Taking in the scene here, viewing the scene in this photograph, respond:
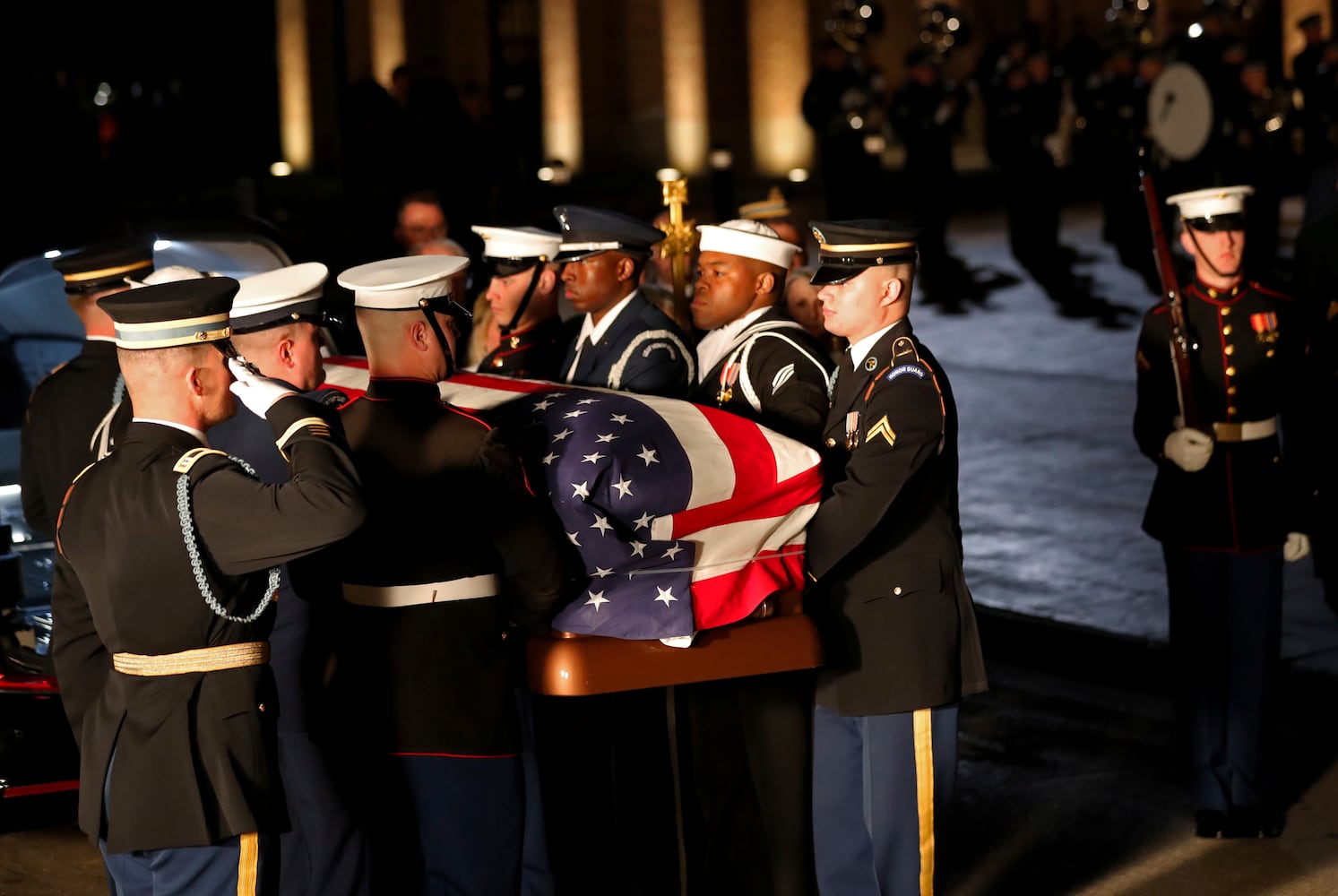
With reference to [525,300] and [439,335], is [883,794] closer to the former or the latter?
[439,335]

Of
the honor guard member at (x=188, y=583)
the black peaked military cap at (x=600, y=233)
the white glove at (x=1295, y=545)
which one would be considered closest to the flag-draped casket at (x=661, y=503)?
the honor guard member at (x=188, y=583)

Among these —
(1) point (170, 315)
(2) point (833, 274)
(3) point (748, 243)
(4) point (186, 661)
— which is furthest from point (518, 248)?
(4) point (186, 661)

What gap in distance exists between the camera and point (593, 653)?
147 inches

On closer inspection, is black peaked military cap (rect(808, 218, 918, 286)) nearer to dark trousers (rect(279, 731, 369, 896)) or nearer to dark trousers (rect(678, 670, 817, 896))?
dark trousers (rect(678, 670, 817, 896))

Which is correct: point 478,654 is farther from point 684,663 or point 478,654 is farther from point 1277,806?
point 1277,806

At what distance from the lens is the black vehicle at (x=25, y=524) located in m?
4.75

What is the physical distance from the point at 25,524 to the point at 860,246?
9.25 feet

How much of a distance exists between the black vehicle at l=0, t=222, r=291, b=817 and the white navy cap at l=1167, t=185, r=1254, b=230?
3.22 metres

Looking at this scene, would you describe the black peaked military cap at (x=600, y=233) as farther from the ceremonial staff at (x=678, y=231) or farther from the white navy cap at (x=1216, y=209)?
the white navy cap at (x=1216, y=209)

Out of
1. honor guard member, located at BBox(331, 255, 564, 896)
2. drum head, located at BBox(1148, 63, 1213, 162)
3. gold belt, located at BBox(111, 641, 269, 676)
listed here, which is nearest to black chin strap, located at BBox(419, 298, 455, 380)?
honor guard member, located at BBox(331, 255, 564, 896)

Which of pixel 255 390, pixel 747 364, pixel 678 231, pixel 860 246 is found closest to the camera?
pixel 255 390

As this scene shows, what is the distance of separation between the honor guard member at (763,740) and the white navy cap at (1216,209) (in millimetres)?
1344

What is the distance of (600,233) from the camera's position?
497 cm

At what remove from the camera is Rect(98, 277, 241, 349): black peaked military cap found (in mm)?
3135
